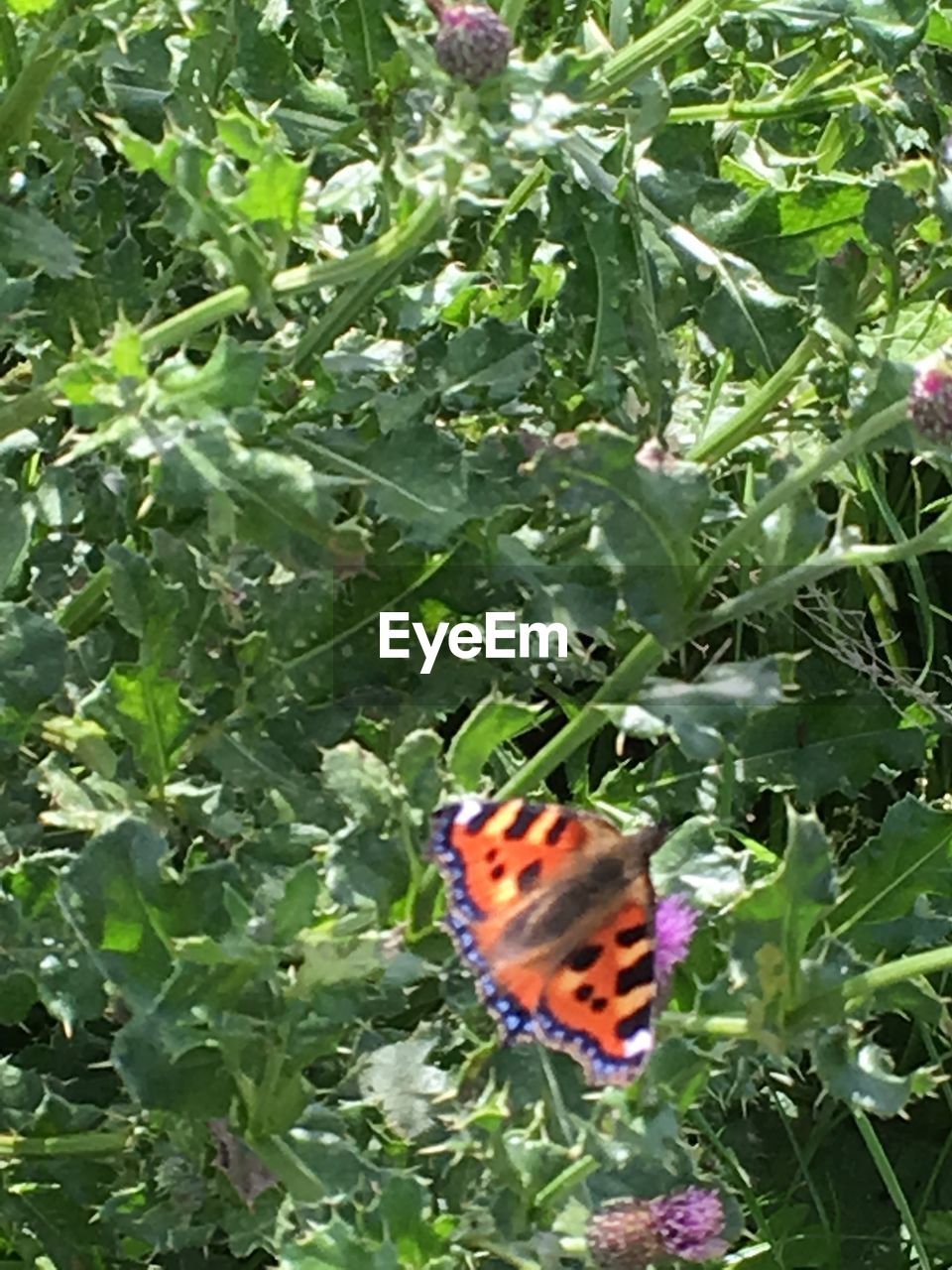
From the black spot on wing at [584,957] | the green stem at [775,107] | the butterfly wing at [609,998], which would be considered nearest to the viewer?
the butterfly wing at [609,998]

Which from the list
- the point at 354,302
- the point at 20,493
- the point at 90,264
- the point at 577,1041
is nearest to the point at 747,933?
the point at 577,1041

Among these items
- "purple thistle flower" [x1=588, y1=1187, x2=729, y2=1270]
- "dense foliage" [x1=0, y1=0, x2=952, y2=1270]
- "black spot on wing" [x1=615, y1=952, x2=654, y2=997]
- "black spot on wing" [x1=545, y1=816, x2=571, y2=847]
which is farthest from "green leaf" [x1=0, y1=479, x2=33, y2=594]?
"purple thistle flower" [x1=588, y1=1187, x2=729, y2=1270]

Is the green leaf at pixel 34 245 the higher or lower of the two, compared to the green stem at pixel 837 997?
higher

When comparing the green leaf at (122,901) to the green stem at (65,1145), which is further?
the green stem at (65,1145)

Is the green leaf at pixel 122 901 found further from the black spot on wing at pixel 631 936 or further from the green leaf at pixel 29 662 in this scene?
the black spot on wing at pixel 631 936

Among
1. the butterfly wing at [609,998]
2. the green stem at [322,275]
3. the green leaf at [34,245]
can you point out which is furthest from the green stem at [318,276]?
the butterfly wing at [609,998]

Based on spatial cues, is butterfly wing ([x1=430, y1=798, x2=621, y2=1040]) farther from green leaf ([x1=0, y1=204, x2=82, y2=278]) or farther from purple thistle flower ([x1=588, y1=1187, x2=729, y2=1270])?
green leaf ([x1=0, y1=204, x2=82, y2=278])
